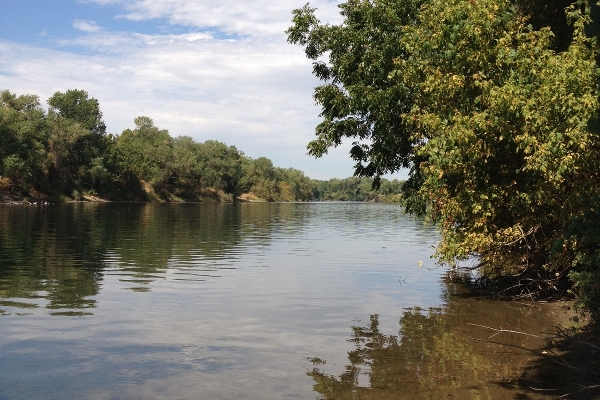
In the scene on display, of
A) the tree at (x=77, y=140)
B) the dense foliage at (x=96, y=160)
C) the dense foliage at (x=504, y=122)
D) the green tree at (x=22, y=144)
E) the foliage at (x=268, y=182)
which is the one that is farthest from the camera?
the foliage at (x=268, y=182)

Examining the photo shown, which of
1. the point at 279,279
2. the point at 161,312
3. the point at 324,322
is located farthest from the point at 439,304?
the point at 161,312

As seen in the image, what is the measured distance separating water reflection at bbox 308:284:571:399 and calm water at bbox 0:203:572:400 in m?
0.04

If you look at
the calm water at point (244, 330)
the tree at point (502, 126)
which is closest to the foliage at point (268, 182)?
the calm water at point (244, 330)

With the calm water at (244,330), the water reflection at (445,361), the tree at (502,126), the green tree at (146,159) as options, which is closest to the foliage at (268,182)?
the green tree at (146,159)

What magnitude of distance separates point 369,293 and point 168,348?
8.55m

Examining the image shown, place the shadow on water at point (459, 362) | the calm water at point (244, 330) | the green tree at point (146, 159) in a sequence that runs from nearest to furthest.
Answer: the shadow on water at point (459, 362) → the calm water at point (244, 330) → the green tree at point (146, 159)

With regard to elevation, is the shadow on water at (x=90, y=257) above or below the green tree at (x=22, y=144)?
below

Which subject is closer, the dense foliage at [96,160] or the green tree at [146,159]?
the dense foliage at [96,160]

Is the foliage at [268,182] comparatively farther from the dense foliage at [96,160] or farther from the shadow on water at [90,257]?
the shadow on water at [90,257]

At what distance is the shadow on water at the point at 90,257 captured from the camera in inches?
669

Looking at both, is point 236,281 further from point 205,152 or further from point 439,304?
point 205,152

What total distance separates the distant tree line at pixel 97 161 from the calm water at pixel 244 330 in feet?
214

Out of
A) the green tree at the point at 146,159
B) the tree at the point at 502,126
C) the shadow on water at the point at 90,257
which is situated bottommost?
the shadow on water at the point at 90,257

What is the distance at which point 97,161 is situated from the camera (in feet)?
325
